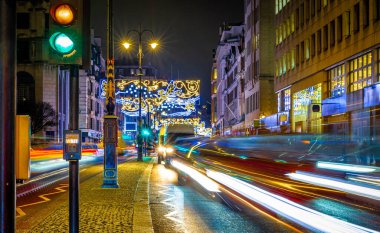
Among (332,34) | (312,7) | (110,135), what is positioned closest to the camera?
(110,135)

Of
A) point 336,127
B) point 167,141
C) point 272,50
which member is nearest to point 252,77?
point 272,50

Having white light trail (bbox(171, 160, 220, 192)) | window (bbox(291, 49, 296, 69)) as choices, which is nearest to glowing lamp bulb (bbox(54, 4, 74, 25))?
white light trail (bbox(171, 160, 220, 192))

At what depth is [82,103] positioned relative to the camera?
8562cm

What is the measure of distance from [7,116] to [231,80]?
9339 centimetres

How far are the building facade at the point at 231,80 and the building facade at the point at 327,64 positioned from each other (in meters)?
24.0

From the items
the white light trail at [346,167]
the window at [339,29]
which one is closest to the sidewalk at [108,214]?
the white light trail at [346,167]

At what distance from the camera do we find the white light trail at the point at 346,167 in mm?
14484

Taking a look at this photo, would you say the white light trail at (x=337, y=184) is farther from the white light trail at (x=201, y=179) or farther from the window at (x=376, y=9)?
the window at (x=376, y=9)

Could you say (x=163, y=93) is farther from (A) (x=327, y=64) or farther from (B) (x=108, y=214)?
(B) (x=108, y=214)

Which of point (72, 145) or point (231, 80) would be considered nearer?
point (72, 145)

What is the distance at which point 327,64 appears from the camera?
42.4 metres

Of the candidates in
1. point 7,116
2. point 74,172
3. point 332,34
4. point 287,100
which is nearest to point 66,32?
point 74,172

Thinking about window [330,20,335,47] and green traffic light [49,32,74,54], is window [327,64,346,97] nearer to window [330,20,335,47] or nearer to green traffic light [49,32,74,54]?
window [330,20,335,47]

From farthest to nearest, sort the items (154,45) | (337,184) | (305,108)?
(305,108) → (154,45) → (337,184)
